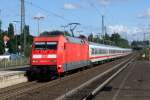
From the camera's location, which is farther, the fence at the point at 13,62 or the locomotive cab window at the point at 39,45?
the fence at the point at 13,62

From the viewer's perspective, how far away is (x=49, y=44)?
103 feet

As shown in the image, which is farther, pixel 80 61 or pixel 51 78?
pixel 80 61

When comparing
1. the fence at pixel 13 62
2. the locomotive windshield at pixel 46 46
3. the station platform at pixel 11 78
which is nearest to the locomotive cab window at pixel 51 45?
the locomotive windshield at pixel 46 46

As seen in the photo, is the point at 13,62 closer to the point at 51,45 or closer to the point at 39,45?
the point at 39,45

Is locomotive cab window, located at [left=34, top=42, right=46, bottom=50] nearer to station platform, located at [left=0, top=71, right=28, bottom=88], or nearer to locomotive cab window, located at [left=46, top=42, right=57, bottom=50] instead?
locomotive cab window, located at [left=46, top=42, right=57, bottom=50]

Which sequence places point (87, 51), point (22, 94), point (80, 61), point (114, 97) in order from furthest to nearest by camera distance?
point (87, 51), point (80, 61), point (22, 94), point (114, 97)

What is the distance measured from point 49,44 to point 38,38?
0.94m

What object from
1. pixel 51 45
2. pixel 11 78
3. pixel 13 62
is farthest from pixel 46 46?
pixel 13 62

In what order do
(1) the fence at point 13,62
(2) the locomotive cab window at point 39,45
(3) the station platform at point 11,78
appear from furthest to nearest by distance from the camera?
(1) the fence at point 13,62 < (2) the locomotive cab window at point 39,45 < (3) the station platform at point 11,78

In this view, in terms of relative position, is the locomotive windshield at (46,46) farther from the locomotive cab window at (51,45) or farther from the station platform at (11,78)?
the station platform at (11,78)

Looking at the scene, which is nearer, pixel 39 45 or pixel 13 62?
pixel 39 45

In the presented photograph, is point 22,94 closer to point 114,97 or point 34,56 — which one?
point 114,97

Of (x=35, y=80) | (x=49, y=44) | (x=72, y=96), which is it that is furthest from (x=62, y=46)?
(x=72, y=96)

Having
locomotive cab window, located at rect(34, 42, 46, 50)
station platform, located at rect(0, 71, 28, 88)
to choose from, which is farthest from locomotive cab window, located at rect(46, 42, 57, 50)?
station platform, located at rect(0, 71, 28, 88)
